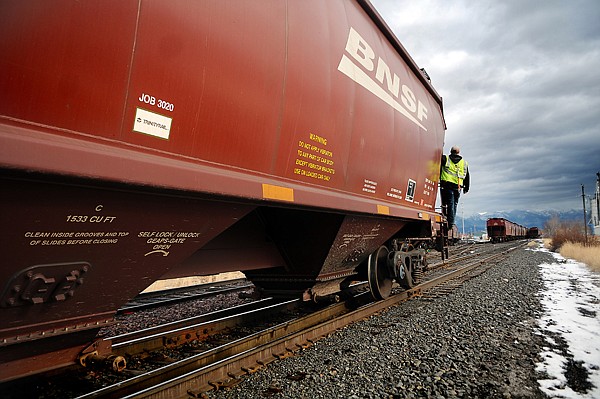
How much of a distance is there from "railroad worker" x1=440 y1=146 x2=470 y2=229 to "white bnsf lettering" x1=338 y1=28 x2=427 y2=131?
2298mm

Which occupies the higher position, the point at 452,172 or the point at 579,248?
the point at 452,172

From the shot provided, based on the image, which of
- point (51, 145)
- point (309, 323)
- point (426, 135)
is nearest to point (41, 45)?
point (51, 145)

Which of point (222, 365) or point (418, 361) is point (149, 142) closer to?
point (222, 365)

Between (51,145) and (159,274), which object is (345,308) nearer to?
(159,274)

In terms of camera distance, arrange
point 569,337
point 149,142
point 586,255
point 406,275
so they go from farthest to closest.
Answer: point 586,255 → point 406,275 → point 569,337 → point 149,142

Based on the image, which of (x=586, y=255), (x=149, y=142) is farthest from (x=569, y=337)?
(x=586, y=255)

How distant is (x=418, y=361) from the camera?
11.4 ft

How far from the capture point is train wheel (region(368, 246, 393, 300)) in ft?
19.3

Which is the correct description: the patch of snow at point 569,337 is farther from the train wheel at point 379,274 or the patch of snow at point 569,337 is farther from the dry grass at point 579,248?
the dry grass at point 579,248

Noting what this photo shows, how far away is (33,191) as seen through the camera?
178cm

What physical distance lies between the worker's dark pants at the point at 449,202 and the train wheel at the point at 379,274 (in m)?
2.69

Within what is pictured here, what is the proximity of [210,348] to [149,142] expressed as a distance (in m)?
2.55

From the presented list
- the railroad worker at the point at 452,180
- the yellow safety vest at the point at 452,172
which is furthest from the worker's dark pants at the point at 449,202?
the yellow safety vest at the point at 452,172

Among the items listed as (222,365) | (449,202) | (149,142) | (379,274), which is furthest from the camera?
(449,202)
